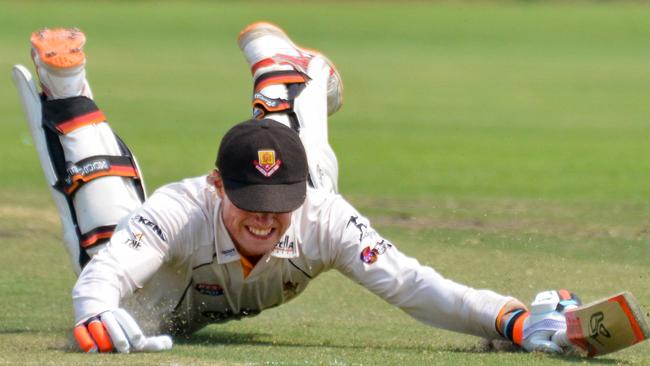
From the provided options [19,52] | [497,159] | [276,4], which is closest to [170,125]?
[497,159]

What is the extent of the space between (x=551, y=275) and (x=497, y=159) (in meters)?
8.68

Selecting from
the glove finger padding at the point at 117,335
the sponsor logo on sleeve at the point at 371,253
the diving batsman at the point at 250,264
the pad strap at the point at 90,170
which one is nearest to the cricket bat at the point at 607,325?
the diving batsman at the point at 250,264

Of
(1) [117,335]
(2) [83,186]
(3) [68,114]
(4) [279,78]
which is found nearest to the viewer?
(1) [117,335]

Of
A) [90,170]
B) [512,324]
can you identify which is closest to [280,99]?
[90,170]

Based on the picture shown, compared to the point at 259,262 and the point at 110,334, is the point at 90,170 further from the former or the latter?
the point at 110,334

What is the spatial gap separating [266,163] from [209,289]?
796 millimetres

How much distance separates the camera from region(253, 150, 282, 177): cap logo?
16.7ft

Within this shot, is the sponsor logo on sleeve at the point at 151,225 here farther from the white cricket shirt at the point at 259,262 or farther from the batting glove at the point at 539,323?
the batting glove at the point at 539,323

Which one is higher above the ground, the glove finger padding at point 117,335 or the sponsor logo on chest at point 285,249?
the sponsor logo on chest at point 285,249

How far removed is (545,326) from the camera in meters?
5.26

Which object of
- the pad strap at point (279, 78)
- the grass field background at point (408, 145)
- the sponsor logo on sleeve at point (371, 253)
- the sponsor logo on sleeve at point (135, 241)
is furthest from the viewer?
the pad strap at point (279, 78)

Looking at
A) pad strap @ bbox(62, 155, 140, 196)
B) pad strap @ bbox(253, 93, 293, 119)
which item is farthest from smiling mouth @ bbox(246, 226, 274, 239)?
pad strap @ bbox(253, 93, 293, 119)

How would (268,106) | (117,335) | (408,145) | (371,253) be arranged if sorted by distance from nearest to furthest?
(117,335) < (371,253) < (268,106) < (408,145)

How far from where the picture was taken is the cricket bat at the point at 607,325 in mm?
4930
